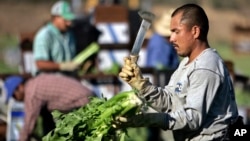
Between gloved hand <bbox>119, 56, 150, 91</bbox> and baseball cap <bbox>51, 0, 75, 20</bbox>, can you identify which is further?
baseball cap <bbox>51, 0, 75, 20</bbox>

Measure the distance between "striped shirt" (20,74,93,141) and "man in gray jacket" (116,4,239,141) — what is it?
12.3 ft

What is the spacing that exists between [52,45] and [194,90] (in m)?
5.80

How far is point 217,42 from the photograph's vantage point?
131 feet

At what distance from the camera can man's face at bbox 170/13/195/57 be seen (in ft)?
23.2

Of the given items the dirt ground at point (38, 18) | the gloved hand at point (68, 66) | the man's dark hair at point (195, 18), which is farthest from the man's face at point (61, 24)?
the dirt ground at point (38, 18)

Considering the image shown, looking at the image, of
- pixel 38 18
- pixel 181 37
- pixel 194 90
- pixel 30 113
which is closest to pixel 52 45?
pixel 30 113

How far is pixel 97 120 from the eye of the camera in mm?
7086

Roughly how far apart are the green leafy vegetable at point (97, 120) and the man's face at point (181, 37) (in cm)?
48

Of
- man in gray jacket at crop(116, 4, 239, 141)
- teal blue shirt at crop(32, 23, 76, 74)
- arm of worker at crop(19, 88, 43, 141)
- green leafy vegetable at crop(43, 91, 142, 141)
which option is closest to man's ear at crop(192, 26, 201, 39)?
man in gray jacket at crop(116, 4, 239, 141)

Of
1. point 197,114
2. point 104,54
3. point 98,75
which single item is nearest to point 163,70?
point 98,75

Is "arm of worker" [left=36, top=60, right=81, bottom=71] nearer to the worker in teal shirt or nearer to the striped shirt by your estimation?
the worker in teal shirt

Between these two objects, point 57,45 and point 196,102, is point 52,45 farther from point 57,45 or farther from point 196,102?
point 196,102

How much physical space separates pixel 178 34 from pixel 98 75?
20.6 feet

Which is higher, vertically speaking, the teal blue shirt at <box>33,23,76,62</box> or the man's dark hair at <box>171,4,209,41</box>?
the man's dark hair at <box>171,4,209,41</box>
